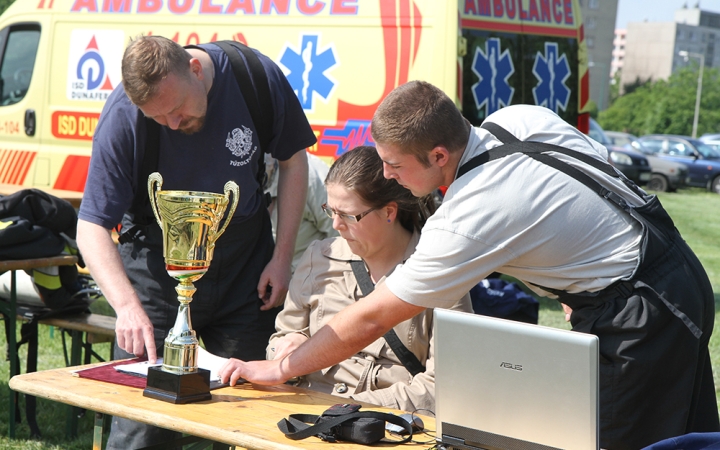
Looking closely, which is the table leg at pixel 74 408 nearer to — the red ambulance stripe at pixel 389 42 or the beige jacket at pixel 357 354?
the beige jacket at pixel 357 354

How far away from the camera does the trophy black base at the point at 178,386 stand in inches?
91.8

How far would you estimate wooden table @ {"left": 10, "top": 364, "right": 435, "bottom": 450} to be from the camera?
210cm

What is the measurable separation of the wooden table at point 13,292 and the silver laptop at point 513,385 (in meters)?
2.67

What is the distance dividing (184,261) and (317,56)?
365 cm

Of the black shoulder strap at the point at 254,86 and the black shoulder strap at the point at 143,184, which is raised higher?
the black shoulder strap at the point at 254,86

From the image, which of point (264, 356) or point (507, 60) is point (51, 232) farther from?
point (507, 60)

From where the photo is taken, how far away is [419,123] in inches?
88.3

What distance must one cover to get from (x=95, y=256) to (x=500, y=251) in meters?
1.34

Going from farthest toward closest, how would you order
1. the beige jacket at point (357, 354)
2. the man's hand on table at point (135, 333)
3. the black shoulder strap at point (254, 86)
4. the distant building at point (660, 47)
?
1. the distant building at point (660, 47)
2. the black shoulder strap at point (254, 86)
3. the beige jacket at point (357, 354)
4. the man's hand on table at point (135, 333)

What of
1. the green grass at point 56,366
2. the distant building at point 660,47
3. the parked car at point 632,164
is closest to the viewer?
the green grass at point 56,366

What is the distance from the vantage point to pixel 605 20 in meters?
79.0

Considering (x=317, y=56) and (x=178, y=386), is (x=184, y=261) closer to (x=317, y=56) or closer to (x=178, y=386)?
(x=178, y=386)

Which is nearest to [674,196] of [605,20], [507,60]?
[507,60]

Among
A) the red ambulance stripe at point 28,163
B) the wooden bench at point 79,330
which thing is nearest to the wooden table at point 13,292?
the wooden bench at point 79,330
